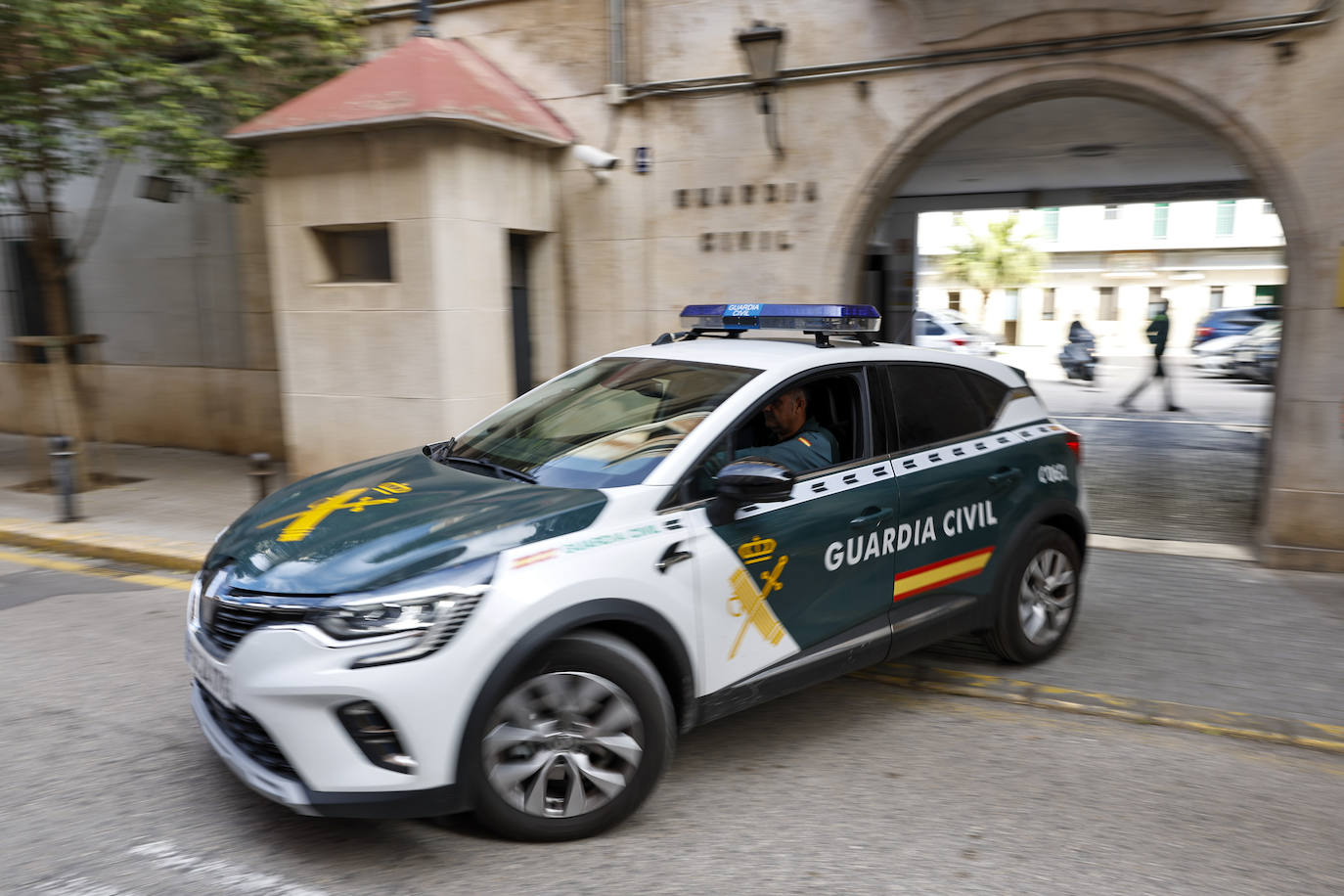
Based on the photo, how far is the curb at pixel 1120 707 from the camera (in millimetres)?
4391

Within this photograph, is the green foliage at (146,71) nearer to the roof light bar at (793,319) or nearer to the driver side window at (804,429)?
the roof light bar at (793,319)

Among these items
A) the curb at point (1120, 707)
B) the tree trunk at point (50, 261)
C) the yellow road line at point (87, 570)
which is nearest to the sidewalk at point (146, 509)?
the yellow road line at point (87, 570)

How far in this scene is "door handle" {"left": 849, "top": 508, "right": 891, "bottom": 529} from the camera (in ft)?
13.1

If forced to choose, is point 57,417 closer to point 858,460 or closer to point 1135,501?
point 858,460

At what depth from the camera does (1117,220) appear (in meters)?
46.6

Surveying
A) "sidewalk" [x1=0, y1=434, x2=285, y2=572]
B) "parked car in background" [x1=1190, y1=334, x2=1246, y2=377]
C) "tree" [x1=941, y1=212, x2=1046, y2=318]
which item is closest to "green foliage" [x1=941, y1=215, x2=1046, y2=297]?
"tree" [x1=941, y1=212, x2=1046, y2=318]

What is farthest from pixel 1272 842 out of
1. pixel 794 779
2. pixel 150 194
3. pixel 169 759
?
pixel 150 194

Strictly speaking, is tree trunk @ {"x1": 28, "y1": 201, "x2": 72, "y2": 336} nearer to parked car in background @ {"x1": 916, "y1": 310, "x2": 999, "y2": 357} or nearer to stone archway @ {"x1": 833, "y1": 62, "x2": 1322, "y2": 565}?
stone archway @ {"x1": 833, "y1": 62, "x2": 1322, "y2": 565}

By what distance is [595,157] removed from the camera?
896 cm

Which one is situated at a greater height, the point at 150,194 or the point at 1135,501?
the point at 150,194

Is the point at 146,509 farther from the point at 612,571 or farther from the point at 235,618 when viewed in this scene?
the point at 612,571

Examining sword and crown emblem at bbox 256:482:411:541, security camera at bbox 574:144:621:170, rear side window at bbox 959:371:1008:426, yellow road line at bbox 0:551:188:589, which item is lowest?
yellow road line at bbox 0:551:188:589

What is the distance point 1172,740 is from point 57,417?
9820 mm

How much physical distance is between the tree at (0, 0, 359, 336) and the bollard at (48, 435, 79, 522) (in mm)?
1808
